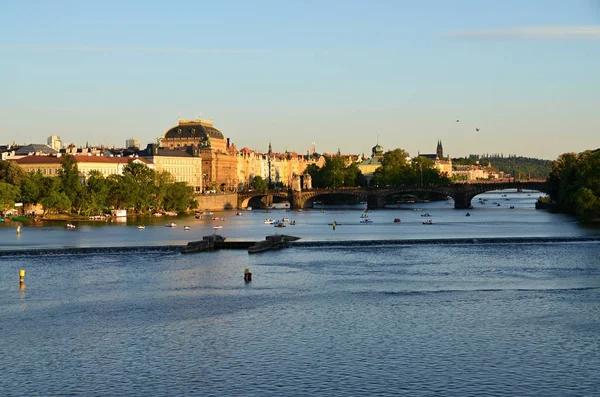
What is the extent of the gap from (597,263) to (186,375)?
36.3 metres

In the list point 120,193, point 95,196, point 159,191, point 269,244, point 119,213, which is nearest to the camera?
point 269,244

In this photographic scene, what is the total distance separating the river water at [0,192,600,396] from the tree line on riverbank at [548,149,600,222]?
2356 centimetres

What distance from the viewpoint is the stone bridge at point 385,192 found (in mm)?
154375

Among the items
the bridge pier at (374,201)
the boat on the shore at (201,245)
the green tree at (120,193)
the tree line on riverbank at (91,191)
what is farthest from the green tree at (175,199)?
the boat on the shore at (201,245)

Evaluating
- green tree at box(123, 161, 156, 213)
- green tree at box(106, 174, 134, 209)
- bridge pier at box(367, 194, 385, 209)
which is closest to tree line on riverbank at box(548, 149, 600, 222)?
bridge pier at box(367, 194, 385, 209)

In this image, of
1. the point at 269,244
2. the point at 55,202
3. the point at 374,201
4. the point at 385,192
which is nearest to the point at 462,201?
A: the point at 385,192

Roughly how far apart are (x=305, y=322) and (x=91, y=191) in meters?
94.0

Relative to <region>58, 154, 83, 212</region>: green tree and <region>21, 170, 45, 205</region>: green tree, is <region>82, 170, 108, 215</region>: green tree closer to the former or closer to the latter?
<region>58, 154, 83, 212</region>: green tree

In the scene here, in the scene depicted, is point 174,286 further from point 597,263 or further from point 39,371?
point 597,263

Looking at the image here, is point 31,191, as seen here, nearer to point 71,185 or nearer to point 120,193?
point 71,185

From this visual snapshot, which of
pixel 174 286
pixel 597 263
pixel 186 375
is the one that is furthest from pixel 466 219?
pixel 186 375

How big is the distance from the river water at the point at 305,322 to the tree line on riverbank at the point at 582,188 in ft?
77.3

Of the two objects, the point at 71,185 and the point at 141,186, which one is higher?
the point at 71,185

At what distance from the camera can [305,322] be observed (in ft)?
140
